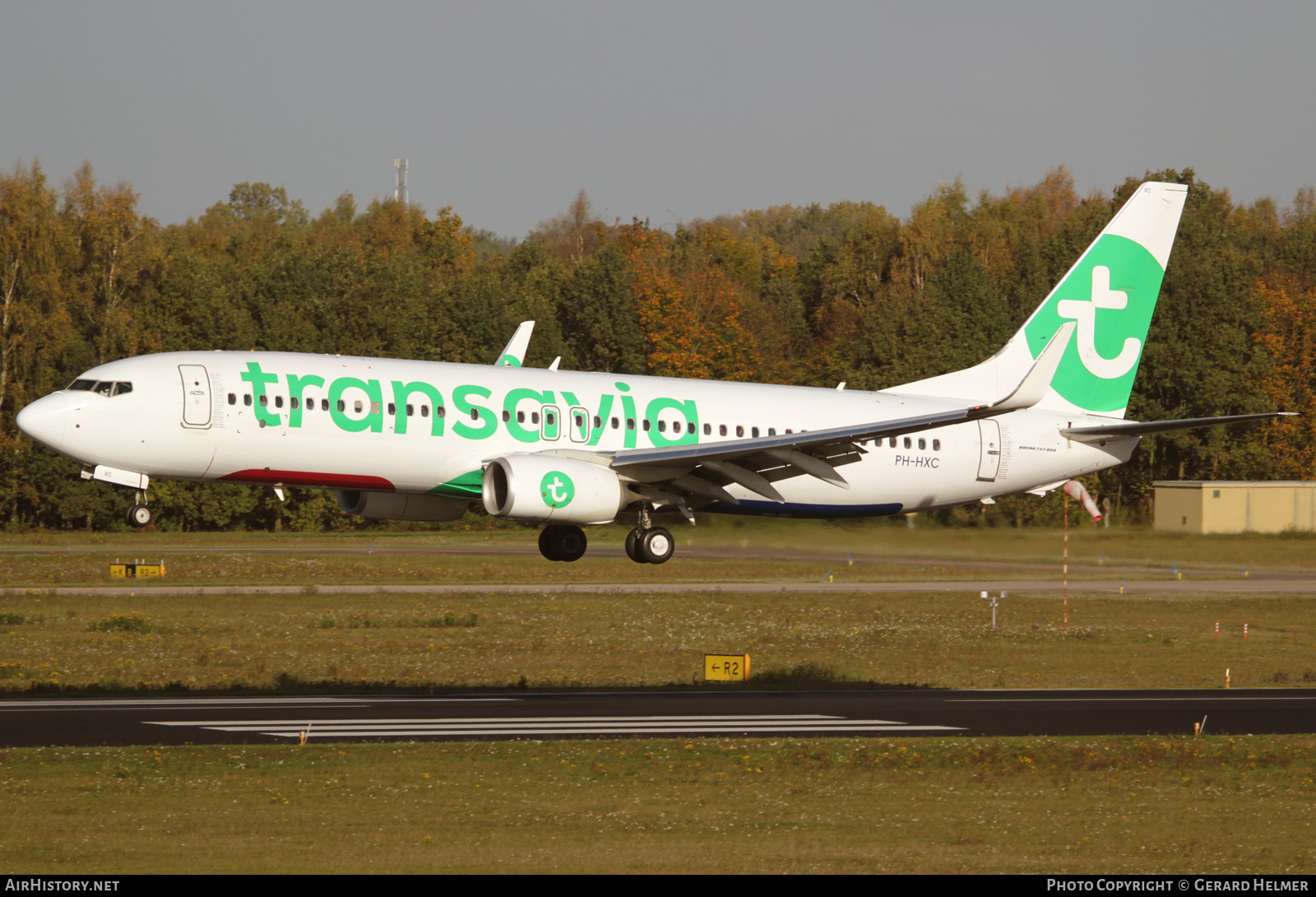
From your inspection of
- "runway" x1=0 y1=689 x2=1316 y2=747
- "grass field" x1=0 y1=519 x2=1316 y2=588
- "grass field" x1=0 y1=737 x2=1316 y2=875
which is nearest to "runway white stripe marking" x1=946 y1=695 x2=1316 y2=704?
"runway" x1=0 y1=689 x2=1316 y2=747

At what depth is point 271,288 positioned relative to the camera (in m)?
106

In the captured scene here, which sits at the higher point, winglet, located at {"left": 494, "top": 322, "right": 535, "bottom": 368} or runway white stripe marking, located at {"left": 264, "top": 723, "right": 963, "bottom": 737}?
winglet, located at {"left": 494, "top": 322, "right": 535, "bottom": 368}

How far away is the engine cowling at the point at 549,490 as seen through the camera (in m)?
32.8

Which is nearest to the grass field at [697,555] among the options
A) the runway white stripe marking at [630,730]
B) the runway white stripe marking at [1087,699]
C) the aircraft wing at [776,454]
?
the aircraft wing at [776,454]

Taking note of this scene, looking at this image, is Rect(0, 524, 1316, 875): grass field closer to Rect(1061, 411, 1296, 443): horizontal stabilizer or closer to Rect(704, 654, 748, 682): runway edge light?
Rect(704, 654, 748, 682): runway edge light

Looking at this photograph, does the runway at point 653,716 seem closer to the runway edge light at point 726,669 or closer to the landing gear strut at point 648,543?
the runway edge light at point 726,669

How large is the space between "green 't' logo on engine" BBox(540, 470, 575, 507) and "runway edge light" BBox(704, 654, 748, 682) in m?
8.44

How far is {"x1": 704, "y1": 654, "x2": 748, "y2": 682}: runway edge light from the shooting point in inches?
1559

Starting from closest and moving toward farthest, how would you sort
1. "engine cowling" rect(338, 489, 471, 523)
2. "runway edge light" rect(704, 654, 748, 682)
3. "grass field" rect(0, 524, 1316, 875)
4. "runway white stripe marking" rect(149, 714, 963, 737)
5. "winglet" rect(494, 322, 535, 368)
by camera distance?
1. "grass field" rect(0, 524, 1316, 875)
2. "runway white stripe marking" rect(149, 714, 963, 737)
3. "engine cowling" rect(338, 489, 471, 523)
4. "runway edge light" rect(704, 654, 748, 682)
5. "winglet" rect(494, 322, 535, 368)

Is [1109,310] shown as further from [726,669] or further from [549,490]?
[549,490]

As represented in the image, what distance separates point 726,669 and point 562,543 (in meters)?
5.88

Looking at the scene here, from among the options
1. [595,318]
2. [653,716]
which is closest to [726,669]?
[653,716]

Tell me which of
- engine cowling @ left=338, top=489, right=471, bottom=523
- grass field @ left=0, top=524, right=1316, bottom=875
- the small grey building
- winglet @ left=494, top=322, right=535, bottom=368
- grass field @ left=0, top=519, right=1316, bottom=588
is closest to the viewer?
grass field @ left=0, top=524, right=1316, bottom=875
